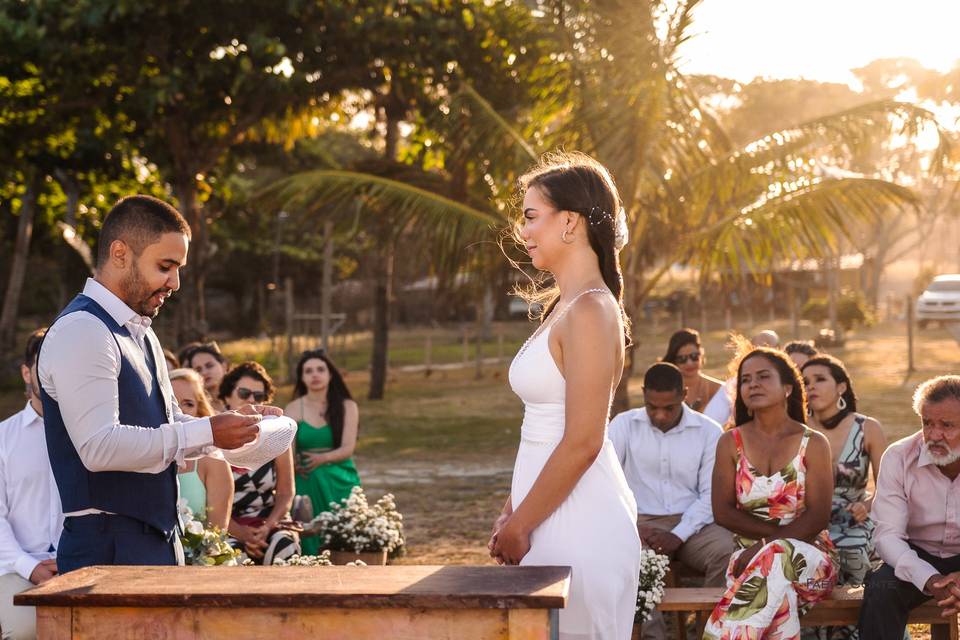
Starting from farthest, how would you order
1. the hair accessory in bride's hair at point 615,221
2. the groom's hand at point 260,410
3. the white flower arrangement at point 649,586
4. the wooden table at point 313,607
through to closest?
the white flower arrangement at point 649,586
the groom's hand at point 260,410
the hair accessory in bride's hair at point 615,221
the wooden table at point 313,607

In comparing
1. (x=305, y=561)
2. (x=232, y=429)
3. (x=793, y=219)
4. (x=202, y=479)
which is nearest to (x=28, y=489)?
(x=202, y=479)

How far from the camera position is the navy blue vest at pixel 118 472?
12.0ft

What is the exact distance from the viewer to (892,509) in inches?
237

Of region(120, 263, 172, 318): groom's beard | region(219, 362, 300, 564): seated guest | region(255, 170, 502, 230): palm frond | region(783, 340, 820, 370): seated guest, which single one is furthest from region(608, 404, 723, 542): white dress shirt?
region(255, 170, 502, 230): palm frond

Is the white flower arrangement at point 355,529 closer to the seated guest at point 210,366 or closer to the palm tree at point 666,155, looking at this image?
the seated guest at point 210,366

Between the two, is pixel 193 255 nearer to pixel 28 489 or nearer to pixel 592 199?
pixel 28 489

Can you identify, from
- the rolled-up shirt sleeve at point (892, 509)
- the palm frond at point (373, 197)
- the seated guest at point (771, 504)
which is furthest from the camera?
the palm frond at point (373, 197)

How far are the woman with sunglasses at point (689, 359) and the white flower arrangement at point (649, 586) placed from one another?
10.3 feet

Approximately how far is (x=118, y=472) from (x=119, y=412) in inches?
7.6

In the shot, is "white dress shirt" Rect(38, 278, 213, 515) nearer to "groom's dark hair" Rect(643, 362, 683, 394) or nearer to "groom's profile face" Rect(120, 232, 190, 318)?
"groom's profile face" Rect(120, 232, 190, 318)

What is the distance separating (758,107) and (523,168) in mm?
39887

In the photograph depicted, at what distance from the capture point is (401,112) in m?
21.8

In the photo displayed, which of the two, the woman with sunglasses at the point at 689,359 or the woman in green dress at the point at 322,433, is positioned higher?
the woman with sunglasses at the point at 689,359

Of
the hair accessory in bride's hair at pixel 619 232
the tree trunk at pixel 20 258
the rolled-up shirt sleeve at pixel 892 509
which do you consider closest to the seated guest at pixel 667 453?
the rolled-up shirt sleeve at pixel 892 509
